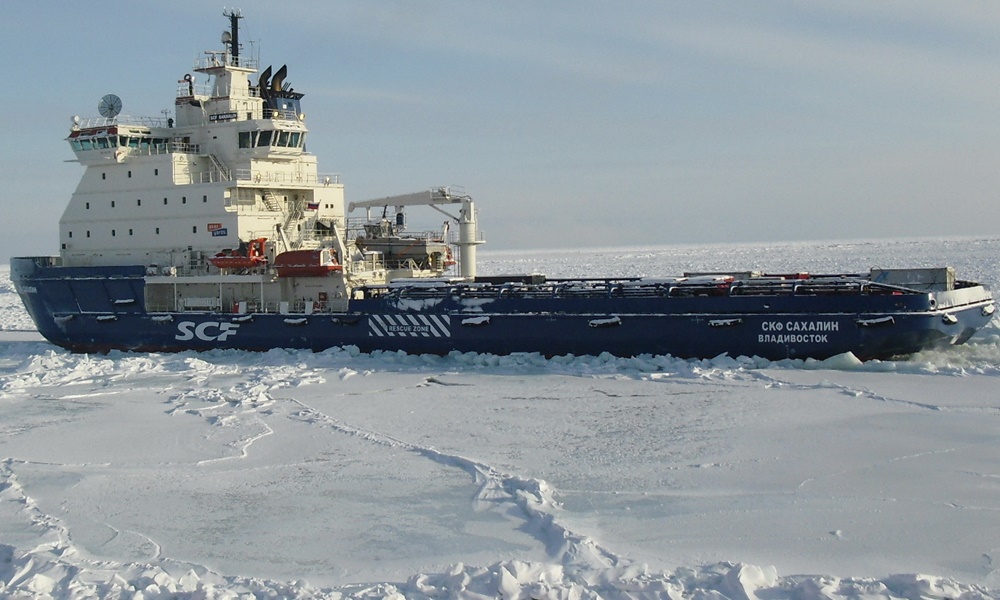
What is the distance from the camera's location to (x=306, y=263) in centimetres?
1984

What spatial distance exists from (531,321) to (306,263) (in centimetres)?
492

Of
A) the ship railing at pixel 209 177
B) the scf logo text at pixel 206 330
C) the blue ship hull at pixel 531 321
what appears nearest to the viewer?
the blue ship hull at pixel 531 321

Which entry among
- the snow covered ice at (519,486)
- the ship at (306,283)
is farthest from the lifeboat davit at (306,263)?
the snow covered ice at (519,486)

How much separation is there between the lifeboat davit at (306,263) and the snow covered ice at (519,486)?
156 inches

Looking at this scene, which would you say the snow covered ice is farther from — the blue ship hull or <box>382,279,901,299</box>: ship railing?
<box>382,279,901,299</box>: ship railing

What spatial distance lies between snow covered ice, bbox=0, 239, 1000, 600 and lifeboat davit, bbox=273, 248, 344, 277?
3967 millimetres

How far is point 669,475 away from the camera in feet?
31.5

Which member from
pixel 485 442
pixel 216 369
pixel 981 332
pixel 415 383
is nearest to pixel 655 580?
pixel 485 442

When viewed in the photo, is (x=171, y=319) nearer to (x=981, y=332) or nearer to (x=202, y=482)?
(x=202, y=482)

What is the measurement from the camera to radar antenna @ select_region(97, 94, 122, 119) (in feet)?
71.7

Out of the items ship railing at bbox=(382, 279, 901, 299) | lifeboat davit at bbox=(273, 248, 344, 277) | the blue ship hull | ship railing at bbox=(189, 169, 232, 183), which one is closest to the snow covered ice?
the blue ship hull

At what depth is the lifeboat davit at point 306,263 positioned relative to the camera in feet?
65.0

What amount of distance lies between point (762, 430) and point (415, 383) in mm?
6650

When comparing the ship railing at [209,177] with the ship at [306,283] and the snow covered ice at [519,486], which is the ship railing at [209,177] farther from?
the snow covered ice at [519,486]
